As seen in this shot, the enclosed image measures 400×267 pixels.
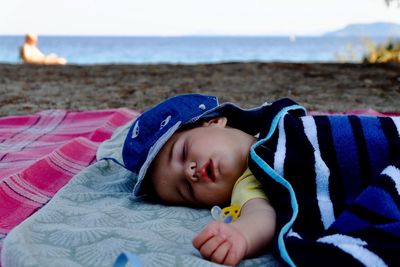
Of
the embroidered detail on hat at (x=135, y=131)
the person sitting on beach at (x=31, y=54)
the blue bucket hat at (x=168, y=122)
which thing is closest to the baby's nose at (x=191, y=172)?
the blue bucket hat at (x=168, y=122)

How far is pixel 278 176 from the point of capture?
1.10 metres

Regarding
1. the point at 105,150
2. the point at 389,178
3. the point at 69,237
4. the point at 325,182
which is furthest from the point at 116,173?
Answer: the point at 389,178

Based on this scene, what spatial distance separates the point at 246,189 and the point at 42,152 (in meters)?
0.97

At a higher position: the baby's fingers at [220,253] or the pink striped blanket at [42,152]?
the baby's fingers at [220,253]

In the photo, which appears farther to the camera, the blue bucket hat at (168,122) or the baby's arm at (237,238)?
the blue bucket hat at (168,122)

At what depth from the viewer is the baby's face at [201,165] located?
1202mm

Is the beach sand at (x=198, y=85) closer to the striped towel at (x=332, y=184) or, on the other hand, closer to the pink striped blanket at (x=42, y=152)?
the pink striped blanket at (x=42, y=152)

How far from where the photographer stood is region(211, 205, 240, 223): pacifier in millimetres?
1129

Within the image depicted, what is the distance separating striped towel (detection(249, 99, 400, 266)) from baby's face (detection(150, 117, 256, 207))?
0.20 ft

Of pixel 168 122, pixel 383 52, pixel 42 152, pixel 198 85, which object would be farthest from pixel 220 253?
pixel 383 52

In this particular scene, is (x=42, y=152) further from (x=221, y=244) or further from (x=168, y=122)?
(x=221, y=244)

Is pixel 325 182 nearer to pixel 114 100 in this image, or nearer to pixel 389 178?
pixel 389 178

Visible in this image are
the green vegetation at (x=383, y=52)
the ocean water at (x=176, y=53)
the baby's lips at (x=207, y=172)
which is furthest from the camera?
the ocean water at (x=176, y=53)

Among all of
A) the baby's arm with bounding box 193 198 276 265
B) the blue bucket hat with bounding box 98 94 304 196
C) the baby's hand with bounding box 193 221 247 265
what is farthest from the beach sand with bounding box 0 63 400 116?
the baby's hand with bounding box 193 221 247 265
